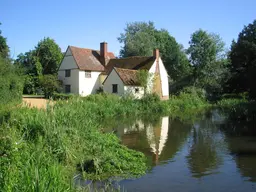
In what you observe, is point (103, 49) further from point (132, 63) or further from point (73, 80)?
point (73, 80)

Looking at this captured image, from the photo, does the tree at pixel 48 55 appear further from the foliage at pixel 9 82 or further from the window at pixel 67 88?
the foliage at pixel 9 82

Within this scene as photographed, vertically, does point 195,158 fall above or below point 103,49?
below

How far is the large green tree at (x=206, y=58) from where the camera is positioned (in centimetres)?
5587

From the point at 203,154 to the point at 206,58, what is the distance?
164ft

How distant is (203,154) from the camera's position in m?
12.3

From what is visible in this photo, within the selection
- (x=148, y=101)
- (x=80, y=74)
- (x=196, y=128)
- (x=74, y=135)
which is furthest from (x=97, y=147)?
(x=80, y=74)

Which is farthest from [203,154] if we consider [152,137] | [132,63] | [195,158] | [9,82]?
[132,63]

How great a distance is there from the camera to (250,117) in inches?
899

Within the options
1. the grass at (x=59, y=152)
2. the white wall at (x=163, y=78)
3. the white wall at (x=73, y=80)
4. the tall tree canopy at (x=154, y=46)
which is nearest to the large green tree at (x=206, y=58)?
the tall tree canopy at (x=154, y=46)

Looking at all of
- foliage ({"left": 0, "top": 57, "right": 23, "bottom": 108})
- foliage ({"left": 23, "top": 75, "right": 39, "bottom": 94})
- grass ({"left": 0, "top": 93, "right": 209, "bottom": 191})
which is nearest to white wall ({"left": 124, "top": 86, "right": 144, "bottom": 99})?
foliage ({"left": 0, "top": 57, "right": 23, "bottom": 108})

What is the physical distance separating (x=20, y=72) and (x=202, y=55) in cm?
4387

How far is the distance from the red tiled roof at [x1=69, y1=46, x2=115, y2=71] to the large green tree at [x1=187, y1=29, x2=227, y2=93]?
20696mm

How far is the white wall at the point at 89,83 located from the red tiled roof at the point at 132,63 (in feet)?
6.53

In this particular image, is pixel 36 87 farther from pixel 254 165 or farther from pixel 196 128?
pixel 254 165
